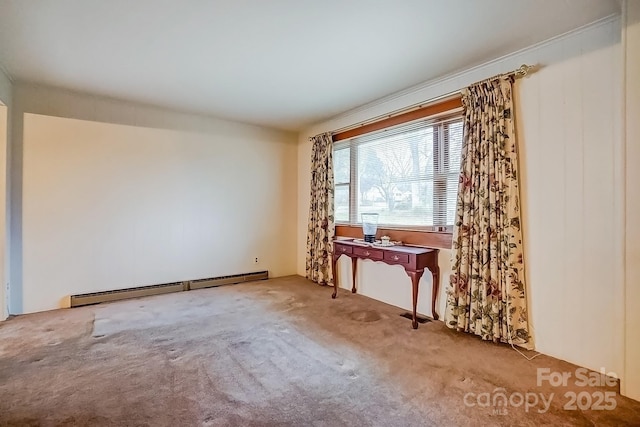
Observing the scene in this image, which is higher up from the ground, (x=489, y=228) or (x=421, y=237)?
(x=489, y=228)

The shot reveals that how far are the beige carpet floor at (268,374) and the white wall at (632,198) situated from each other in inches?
11.2

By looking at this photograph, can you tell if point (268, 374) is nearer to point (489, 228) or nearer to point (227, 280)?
point (489, 228)

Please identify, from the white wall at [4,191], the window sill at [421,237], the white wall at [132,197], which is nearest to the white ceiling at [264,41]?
the white wall at [4,191]

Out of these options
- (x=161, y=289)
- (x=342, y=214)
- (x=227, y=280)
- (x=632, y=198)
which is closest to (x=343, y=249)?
(x=342, y=214)

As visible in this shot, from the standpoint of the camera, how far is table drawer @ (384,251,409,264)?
127 inches

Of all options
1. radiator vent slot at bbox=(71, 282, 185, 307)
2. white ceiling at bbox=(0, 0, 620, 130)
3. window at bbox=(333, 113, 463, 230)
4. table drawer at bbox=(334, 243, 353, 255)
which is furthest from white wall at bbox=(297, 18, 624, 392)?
radiator vent slot at bbox=(71, 282, 185, 307)

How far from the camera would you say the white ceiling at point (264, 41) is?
2111 millimetres

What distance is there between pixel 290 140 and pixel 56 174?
321 cm

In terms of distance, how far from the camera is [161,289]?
4242 mm

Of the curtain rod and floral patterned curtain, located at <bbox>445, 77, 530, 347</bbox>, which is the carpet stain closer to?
floral patterned curtain, located at <bbox>445, 77, 530, 347</bbox>

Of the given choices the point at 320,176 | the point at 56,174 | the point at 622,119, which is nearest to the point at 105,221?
the point at 56,174

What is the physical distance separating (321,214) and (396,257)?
1.71 meters

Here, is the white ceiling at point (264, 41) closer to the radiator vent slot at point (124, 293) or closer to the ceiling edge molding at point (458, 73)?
the ceiling edge molding at point (458, 73)

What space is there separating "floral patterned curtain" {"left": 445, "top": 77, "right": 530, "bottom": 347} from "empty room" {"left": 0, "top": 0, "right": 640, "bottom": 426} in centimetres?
2
